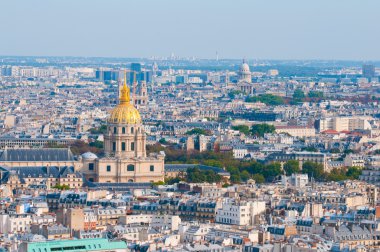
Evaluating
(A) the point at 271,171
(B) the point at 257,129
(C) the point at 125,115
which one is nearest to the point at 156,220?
(C) the point at 125,115

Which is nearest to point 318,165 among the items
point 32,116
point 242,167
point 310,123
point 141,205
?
point 242,167

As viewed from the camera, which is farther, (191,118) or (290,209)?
(191,118)

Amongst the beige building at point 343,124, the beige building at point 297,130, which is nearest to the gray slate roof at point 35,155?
the beige building at point 297,130

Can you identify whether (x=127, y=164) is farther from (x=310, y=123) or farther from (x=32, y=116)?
(x=32, y=116)

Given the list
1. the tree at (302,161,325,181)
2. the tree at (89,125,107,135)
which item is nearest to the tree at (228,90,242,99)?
the tree at (89,125,107,135)

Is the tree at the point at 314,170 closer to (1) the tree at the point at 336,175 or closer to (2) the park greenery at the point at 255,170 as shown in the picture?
(2) the park greenery at the point at 255,170
